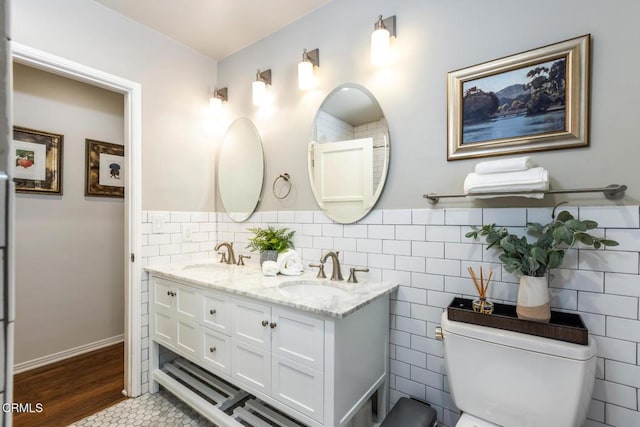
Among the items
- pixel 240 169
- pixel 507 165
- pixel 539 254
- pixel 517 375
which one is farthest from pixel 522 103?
pixel 240 169

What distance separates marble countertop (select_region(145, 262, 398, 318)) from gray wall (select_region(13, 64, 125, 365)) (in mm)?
1054

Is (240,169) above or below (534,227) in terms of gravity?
above

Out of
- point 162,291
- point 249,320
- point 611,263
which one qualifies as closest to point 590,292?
point 611,263

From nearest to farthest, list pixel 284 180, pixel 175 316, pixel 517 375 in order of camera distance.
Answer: pixel 517 375, pixel 175 316, pixel 284 180

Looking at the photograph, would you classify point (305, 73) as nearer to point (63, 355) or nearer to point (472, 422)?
point (472, 422)

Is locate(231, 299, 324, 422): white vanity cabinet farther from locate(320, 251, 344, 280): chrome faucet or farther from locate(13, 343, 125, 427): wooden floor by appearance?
locate(13, 343, 125, 427): wooden floor

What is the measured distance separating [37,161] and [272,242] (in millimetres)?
2054

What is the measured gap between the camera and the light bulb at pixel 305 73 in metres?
1.86

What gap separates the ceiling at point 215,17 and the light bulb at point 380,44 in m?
0.53

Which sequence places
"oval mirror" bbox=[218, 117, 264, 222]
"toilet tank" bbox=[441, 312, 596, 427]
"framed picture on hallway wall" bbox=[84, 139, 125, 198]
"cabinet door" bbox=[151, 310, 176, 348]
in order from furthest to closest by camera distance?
"framed picture on hallway wall" bbox=[84, 139, 125, 198] → "oval mirror" bbox=[218, 117, 264, 222] → "cabinet door" bbox=[151, 310, 176, 348] → "toilet tank" bbox=[441, 312, 596, 427]

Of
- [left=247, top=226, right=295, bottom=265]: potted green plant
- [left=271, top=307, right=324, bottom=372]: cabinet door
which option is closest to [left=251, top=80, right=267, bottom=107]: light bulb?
[left=247, top=226, right=295, bottom=265]: potted green plant

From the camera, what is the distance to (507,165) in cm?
118

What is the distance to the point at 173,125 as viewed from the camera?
2.23m

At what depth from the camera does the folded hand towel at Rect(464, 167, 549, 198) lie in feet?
3.72
